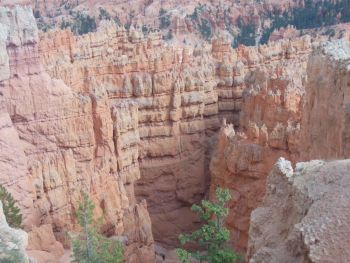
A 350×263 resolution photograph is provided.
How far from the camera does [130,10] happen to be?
62.6 meters

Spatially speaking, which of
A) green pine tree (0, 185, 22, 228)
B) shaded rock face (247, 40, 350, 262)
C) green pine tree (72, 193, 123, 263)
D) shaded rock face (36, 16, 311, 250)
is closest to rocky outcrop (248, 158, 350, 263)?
shaded rock face (247, 40, 350, 262)

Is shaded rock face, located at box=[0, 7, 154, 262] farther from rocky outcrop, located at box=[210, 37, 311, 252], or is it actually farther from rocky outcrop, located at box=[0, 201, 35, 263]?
rocky outcrop, located at box=[0, 201, 35, 263]

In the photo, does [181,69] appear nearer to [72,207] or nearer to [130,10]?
[72,207]

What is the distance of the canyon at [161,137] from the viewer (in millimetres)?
9336

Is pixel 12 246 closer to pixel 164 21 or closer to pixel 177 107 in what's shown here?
pixel 177 107

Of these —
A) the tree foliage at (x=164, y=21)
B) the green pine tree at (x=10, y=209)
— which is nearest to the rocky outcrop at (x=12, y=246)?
the green pine tree at (x=10, y=209)

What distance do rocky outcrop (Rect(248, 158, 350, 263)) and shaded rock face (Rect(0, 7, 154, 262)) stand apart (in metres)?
6.47

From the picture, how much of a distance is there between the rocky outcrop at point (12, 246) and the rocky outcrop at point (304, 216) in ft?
9.33

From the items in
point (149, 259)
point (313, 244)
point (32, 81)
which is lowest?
point (149, 259)

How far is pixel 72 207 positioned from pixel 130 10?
53.2 meters

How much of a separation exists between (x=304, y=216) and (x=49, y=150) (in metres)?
8.80

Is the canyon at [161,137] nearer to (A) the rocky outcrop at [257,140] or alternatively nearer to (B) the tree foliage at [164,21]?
(A) the rocky outcrop at [257,140]

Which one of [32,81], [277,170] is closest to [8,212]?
[32,81]

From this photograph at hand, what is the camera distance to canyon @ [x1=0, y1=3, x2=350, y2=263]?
9.34 m
